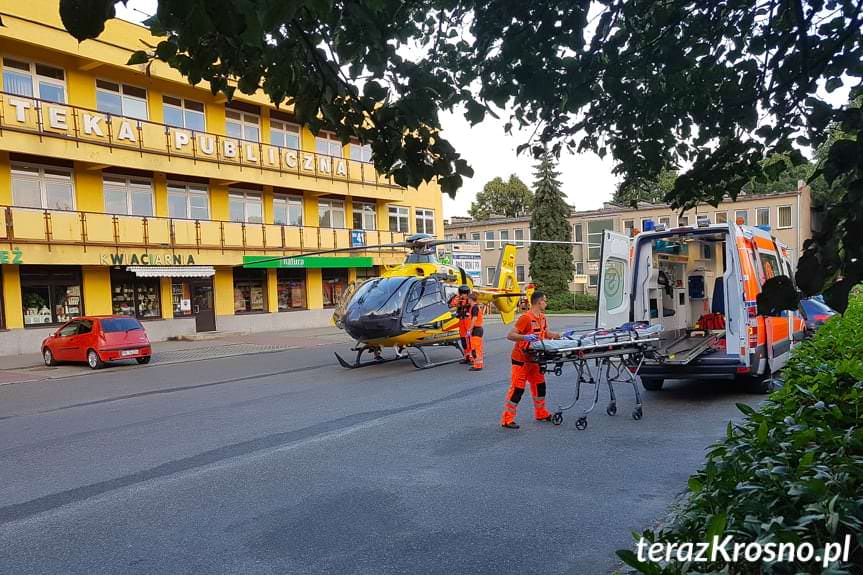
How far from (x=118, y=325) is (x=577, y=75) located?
57.0 feet

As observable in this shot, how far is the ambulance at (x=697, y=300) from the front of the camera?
9180 millimetres

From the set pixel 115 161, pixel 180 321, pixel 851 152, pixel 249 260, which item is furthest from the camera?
pixel 249 260

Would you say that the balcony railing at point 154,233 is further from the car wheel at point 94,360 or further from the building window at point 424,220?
the building window at point 424,220

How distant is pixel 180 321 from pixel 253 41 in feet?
85.6

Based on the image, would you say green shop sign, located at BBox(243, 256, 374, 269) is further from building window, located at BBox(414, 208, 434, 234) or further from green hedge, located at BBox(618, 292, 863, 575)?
green hedge, located at BBox(618, 292, 863, 575)

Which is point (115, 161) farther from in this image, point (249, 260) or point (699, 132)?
point (699, 132)

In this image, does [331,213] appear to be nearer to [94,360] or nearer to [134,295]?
[134,295]

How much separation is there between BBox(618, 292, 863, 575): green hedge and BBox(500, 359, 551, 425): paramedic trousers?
14.4ft

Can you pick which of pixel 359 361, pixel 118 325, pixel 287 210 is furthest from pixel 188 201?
pixel 359 361

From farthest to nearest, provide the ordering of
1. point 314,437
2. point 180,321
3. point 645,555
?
point 180,321 → point 314,437 → point 645,555

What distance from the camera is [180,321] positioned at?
1030 inches

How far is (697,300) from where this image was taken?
45.4ft

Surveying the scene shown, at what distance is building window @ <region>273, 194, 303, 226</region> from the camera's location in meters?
30.6

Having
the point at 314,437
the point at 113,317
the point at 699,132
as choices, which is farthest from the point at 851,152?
the point at 113,317
